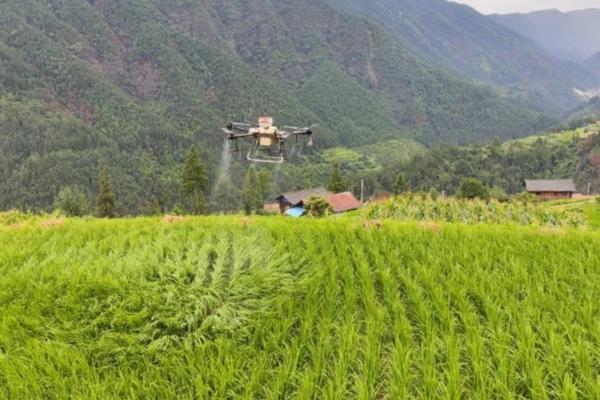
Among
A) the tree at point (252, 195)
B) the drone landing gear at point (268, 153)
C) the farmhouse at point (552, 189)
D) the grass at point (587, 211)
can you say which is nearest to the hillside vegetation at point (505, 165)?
the farmhouse at point (552, 189)

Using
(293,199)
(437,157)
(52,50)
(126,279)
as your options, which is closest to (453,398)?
(126,279)

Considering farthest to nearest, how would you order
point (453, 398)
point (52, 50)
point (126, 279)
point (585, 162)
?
point (52, 50), point (585, 162), point (126, 279), point (453, 398)

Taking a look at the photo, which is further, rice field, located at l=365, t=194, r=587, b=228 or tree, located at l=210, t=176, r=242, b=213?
tree, located at l=210, t=176, r=242, b=213

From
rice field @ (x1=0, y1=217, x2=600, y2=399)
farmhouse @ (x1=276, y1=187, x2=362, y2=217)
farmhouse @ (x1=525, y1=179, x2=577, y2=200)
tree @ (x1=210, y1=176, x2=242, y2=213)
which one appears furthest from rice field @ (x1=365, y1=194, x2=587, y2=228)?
tree @ (x1=210, y1=176, x2=242, y2=213)

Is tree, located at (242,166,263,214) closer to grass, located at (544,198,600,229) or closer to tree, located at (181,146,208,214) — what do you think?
tree, located at (181,146,208,214)

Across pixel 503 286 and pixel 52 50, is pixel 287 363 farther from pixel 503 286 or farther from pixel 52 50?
pixel 52 50

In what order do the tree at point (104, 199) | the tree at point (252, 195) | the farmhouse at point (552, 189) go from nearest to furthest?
the tree at point (104, 199) → the tree at point (252, 195) → the farmhouse at point (552, 189)

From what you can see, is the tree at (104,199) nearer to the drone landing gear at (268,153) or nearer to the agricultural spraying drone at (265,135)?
the agricultural spraying drone at (265,135)
